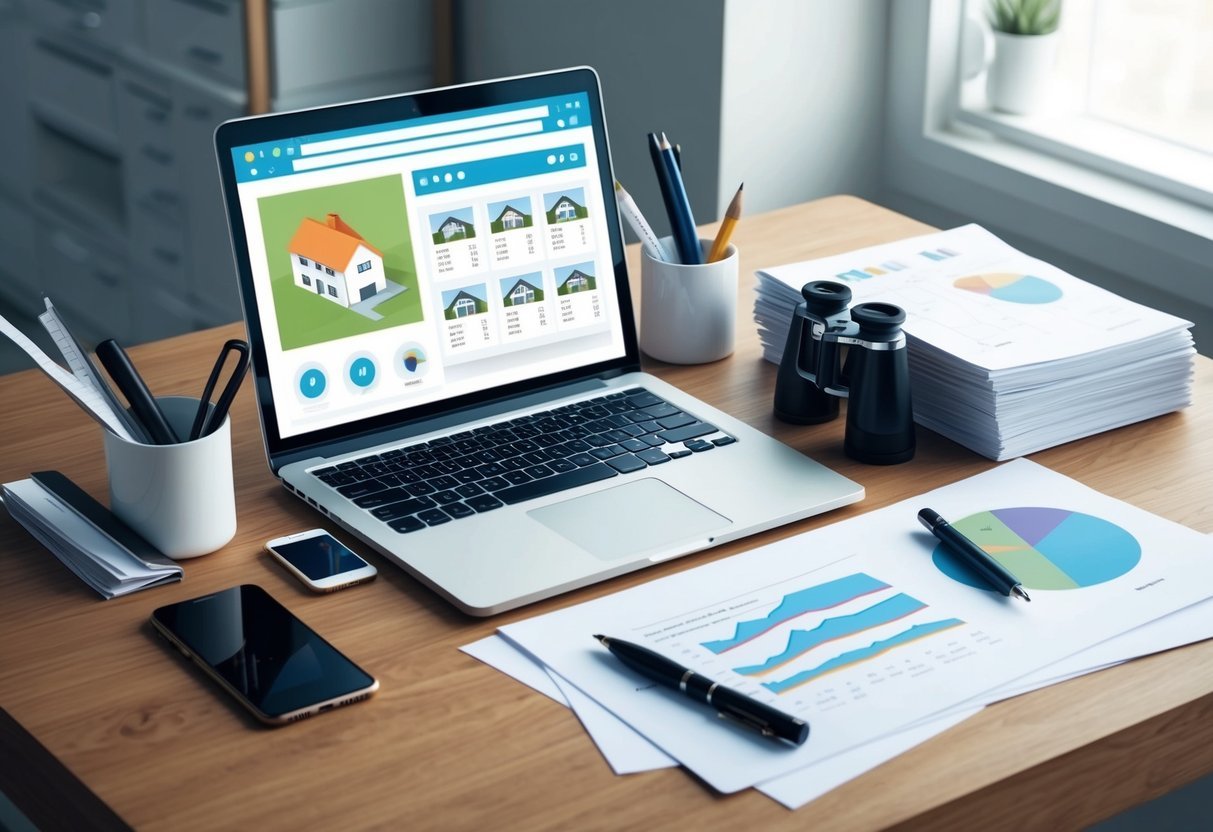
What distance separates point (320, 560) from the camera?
1.03 meters

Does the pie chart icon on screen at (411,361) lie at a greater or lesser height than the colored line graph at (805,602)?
greater

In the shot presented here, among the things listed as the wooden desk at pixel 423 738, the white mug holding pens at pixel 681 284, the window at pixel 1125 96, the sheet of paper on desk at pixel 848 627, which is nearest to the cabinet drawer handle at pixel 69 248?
the window at pixel 1125 96

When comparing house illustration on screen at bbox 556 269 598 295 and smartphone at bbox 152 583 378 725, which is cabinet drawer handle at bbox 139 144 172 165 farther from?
smartphone at bbox 152 583 378 725

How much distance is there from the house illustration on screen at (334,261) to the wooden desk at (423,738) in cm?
17

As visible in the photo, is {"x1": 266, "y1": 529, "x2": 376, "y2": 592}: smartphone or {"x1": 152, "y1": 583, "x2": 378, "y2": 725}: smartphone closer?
{"x1": 152, "y1": 583, "x2": 378, "y2": 725}: smartphone

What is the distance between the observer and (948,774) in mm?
816

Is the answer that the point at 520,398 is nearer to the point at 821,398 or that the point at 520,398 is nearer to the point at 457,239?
the point at 457,239

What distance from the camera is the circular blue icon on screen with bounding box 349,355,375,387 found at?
45.3 inches

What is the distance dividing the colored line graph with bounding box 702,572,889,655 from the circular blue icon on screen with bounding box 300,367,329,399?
1.27ft

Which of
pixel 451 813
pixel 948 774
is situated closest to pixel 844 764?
pixel 948 774

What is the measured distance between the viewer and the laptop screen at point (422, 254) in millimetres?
1118

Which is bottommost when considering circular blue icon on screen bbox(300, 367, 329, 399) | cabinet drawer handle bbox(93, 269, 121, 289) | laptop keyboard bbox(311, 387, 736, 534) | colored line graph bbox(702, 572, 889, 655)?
cabinet drawer handle bbox(93, 269, 121, 289)

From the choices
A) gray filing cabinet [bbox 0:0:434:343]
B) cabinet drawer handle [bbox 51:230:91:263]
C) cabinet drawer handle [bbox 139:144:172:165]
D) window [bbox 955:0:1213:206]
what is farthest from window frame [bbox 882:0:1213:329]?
cabinet drawer handle [bbox 51:230:91:263]

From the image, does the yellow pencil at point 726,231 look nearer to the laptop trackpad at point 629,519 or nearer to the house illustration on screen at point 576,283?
the house illustration on screen at point 576,283
